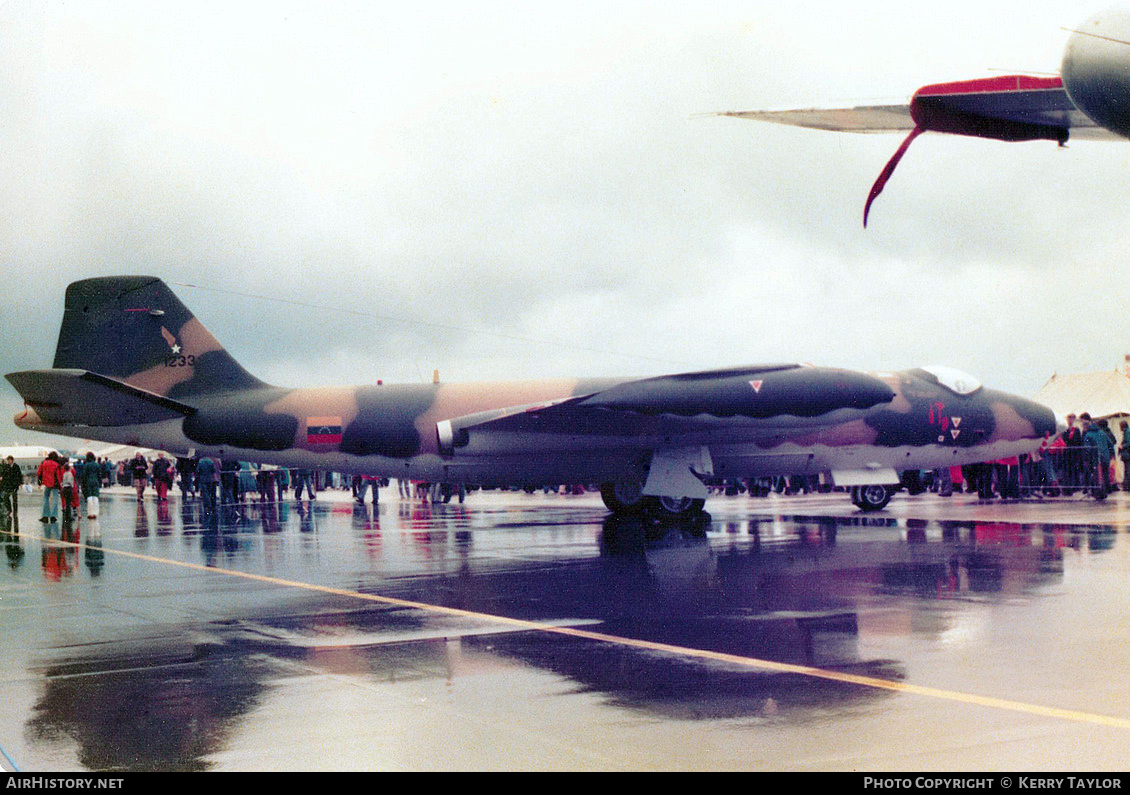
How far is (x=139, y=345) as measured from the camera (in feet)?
73.3

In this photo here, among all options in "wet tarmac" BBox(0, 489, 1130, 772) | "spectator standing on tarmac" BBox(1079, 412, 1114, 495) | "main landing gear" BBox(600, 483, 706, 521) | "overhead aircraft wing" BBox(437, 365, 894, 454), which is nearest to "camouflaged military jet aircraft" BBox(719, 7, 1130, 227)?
"wet tarmac" BBox(0, 489, 1130, 772)

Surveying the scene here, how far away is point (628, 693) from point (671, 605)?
3.84 metres

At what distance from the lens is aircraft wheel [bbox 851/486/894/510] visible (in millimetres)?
24516

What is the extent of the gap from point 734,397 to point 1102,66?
16087mm

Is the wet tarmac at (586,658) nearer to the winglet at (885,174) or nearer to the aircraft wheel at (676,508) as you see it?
the winglet at (885,174)

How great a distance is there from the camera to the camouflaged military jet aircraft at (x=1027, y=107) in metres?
3.88

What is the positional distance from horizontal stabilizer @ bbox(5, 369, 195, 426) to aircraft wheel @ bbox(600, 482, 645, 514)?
9.46m

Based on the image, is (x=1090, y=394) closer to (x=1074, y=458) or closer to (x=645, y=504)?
(x=1074, y=458)

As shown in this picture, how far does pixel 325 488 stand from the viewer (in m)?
60.1

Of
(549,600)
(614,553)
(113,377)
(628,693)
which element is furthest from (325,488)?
(628,693)

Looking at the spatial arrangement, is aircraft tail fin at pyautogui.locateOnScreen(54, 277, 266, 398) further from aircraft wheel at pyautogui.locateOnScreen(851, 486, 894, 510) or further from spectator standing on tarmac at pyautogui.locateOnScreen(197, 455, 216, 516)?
aircraft wheel at pyautogui.locateOnScreen(851, 486, 894, 510)

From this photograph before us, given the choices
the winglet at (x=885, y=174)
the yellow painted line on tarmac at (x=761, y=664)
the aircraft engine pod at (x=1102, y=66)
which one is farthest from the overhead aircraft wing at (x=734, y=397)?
the aircraft engine pod at (x=1102, y=66)

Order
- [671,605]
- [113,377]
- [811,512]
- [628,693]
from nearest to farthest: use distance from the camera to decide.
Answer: [628,693], [671,605], [113,377], [811,512]
